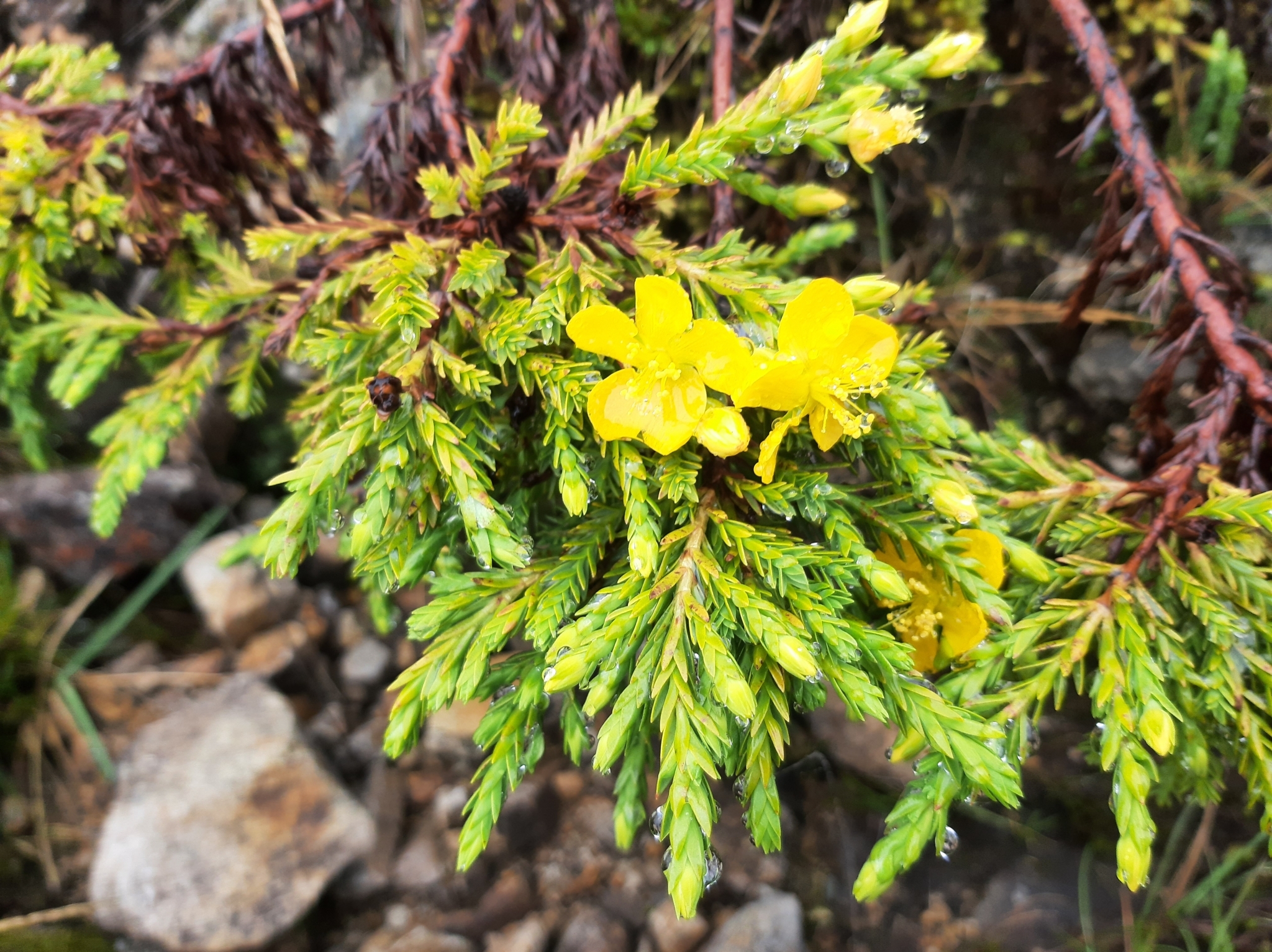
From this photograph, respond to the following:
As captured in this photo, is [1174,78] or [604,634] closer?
[604,634]

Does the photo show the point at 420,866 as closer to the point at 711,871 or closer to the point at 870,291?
the point at 711,871

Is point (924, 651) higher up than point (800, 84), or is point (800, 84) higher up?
point (800, 84)

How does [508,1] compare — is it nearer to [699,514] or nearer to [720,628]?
[699,514]

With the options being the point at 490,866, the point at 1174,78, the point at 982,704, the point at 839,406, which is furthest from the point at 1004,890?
the point at 1174,78

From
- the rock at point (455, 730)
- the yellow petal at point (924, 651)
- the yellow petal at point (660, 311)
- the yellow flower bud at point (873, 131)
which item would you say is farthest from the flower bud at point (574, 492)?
the rock at point (455, 730)

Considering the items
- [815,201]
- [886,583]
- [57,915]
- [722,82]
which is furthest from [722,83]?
[57,915]

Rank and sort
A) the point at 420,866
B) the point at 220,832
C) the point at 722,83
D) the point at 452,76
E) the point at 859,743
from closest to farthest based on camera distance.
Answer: the point at 722,83, the point at 452,76, the point at 220,832, the point at 420,866, the point at 859,743

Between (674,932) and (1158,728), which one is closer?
(1158,728)

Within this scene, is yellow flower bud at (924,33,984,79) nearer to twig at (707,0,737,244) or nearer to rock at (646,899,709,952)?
twig at (707,0,737,244)
